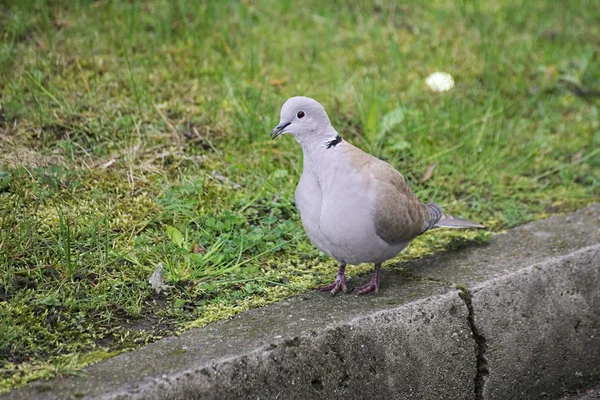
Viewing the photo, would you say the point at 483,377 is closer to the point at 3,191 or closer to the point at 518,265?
the point at 518,265

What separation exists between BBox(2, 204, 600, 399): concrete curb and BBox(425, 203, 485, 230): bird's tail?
0.15 m

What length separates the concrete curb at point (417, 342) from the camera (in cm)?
241

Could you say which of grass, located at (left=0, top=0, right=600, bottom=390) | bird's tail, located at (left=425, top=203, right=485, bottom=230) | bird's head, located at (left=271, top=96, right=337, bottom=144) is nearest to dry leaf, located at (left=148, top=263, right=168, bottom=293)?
grass, located at (left=0, top=0, right=600, bottom=390)

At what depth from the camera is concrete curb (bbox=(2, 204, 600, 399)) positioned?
7.89 ft

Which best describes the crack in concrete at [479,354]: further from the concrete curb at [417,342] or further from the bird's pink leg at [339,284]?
the bird's pink leg at [339,284]

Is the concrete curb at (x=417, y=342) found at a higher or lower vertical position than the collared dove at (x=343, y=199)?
lower

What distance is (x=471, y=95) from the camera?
497 centimetres

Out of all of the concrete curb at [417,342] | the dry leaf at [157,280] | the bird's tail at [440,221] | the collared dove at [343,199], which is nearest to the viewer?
the concrete curb at [417,342]

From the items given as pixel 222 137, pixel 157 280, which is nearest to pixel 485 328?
pixel 157 280

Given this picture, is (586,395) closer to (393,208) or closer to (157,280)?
(393,208)

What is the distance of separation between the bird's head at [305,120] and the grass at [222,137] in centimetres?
57

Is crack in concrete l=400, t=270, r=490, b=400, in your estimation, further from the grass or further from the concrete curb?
the grass

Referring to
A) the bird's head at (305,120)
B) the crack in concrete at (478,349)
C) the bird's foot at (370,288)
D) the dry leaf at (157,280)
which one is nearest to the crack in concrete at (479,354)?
the crack in concrete at (478,349)

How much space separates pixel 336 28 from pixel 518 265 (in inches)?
110
